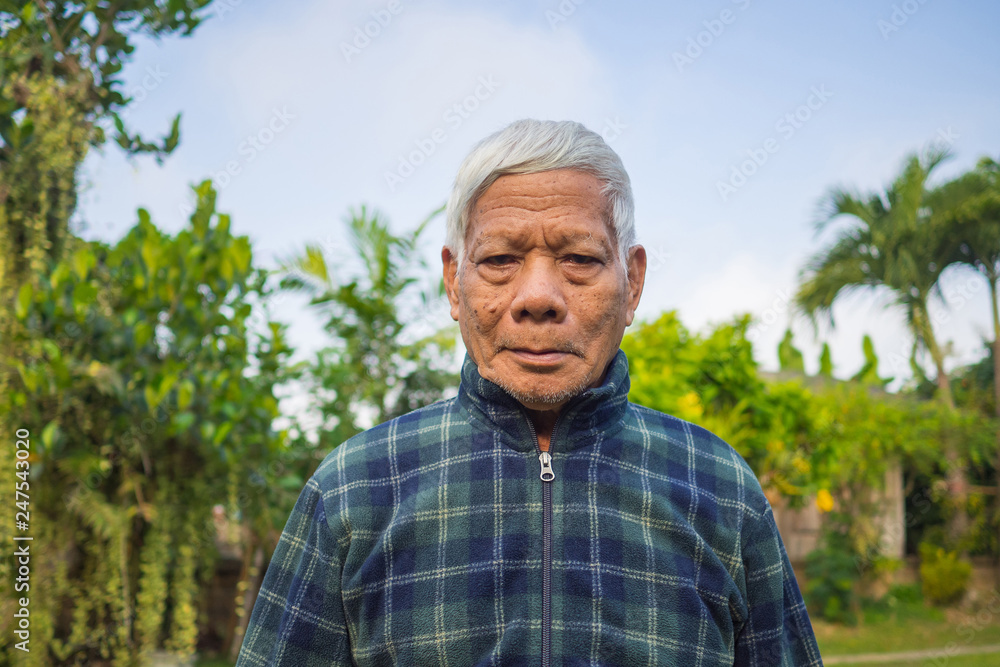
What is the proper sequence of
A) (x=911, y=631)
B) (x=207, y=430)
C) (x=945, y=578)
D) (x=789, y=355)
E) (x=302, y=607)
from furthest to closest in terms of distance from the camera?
(x=789, y=355)
(x=945, y=578)
(x=911, y=631)
(x=207, y=430)
(x=302, y=607)

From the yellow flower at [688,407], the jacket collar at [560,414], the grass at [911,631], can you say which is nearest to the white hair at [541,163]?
the jacket collar at [560,414]

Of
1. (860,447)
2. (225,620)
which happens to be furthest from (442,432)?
(860,447)

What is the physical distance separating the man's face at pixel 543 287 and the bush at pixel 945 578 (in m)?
12.1

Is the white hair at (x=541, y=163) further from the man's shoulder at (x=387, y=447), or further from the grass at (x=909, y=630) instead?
the grass at (x=909, y=630)

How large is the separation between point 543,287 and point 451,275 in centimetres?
26

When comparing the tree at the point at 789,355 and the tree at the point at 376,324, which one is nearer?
the tree at the point at 376,324

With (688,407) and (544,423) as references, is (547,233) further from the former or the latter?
(688,407)

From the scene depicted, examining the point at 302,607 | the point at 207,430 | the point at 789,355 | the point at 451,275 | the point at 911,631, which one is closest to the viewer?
the point at 302,607

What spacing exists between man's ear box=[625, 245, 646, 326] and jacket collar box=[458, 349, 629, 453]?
6.4 inches

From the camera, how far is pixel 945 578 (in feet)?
35.4

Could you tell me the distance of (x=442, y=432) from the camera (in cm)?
140

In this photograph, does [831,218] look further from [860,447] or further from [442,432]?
[442,432]

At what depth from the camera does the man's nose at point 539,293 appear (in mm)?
1285

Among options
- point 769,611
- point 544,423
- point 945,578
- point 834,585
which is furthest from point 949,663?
point 544,423
